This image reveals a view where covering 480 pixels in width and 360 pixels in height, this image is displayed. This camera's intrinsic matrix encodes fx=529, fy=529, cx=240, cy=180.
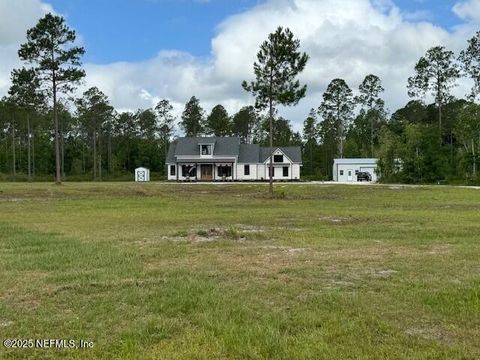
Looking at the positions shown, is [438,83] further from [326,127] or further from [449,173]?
[326,127]

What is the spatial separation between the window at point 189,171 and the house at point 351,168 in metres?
19.1

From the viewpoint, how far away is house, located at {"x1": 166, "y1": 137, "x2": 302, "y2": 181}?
65125mm

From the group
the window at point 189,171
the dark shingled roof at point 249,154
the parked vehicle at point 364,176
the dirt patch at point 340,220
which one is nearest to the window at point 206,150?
the window at point 189,171

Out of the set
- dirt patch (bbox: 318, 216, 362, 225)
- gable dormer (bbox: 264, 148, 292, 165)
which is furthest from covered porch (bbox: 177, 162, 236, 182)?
dirt patch (bbox: 318, 216, 362, 225)

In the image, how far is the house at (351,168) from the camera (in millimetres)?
69500

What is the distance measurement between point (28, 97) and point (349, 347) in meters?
44.8

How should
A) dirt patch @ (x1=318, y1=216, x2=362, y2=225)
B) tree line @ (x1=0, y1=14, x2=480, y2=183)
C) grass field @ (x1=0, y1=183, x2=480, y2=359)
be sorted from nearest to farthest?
grass field @ (x1=0, y1=183, x2=480, y2=359) < dirt patch @ (x1=318, y1=216, x2=362, y2=225) < tree line @ (x1=0, y1=14, x2=480, y2=183)

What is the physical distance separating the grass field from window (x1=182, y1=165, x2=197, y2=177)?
52997 millimetres

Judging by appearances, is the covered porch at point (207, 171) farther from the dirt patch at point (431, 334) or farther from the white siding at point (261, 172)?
the dirt patch at point (431, 334)

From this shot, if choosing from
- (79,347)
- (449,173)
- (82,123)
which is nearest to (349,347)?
(79,347)

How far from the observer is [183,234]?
12.5m

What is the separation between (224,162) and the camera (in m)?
65.4

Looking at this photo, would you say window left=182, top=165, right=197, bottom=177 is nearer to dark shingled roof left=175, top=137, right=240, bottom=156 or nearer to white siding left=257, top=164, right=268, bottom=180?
dark shingled roof left=175, top=137, right=240, bottom=156

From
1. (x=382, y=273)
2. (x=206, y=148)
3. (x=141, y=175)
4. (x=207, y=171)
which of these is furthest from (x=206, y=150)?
(x=382, y=273)
